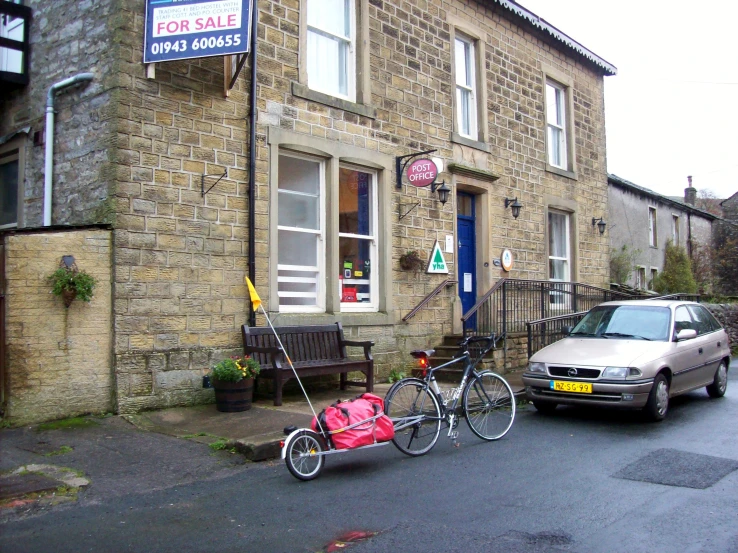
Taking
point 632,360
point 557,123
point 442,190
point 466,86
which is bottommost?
point 632,360

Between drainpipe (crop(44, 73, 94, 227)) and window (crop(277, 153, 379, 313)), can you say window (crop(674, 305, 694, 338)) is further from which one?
drainpipe (crop(44, 73, 94, 227))

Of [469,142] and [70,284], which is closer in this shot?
[70,284]

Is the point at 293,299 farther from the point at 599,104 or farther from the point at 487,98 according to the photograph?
the point at 599,104

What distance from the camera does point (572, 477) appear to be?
621 centimetres

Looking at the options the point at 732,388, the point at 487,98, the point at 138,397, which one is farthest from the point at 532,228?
the point at 138,397

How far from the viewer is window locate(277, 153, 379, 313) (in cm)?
1077

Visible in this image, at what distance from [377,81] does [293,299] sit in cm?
414

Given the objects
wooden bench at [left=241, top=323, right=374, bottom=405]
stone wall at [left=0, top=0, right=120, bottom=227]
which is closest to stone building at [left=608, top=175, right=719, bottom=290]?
wooden bench at [left=241, top=323, right=374, bottom=405]

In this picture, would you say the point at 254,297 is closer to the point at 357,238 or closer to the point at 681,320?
the point at 357,238

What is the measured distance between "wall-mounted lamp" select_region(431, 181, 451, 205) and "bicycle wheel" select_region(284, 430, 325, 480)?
750 cm

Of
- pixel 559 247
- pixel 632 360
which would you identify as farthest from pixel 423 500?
pixel 559 247

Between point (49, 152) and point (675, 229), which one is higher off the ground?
point (675, 229)

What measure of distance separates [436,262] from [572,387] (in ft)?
15.7

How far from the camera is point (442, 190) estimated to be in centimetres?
1282
